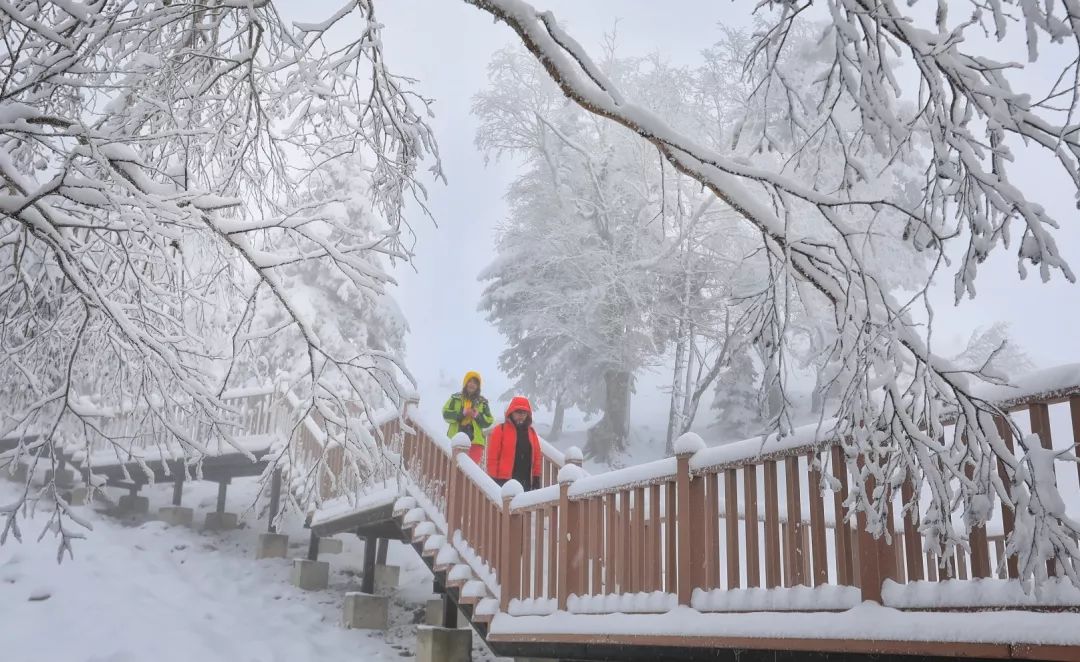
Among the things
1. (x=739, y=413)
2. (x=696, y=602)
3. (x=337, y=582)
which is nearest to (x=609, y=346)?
(x=739, y=413)

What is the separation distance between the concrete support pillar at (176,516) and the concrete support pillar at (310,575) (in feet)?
11.6

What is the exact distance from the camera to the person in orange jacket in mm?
8883

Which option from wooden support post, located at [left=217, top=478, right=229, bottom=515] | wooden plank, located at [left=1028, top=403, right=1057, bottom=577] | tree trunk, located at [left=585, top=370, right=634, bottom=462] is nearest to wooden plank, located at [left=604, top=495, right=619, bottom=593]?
wooden plank, located at [left=1028, top=403, right=1057, bottom=577]

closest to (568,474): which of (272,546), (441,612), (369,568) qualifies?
(441,612)

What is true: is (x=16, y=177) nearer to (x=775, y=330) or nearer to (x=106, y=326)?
(x=106, y=326)

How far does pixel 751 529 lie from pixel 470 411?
18.7ft

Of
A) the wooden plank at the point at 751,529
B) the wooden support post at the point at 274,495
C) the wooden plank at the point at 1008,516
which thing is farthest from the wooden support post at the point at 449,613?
the wooden plank at the point at 1008,516

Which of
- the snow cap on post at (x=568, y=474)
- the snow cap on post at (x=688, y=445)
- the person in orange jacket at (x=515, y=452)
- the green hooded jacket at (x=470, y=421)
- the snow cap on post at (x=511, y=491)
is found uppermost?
the green hooded jacket at (x=470, y=421)

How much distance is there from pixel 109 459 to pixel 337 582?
600 centimetres

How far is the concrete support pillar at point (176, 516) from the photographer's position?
14.1 meters

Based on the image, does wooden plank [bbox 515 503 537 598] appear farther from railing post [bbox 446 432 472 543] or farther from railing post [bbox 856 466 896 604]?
railing post [bbox 856 466 896 604]

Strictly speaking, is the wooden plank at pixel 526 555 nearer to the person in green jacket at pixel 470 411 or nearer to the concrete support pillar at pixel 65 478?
the person in green jacket at pixel 470 411

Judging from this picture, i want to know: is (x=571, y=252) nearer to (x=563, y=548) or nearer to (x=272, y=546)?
(x=272, y=546)

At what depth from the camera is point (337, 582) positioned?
12.2 m
